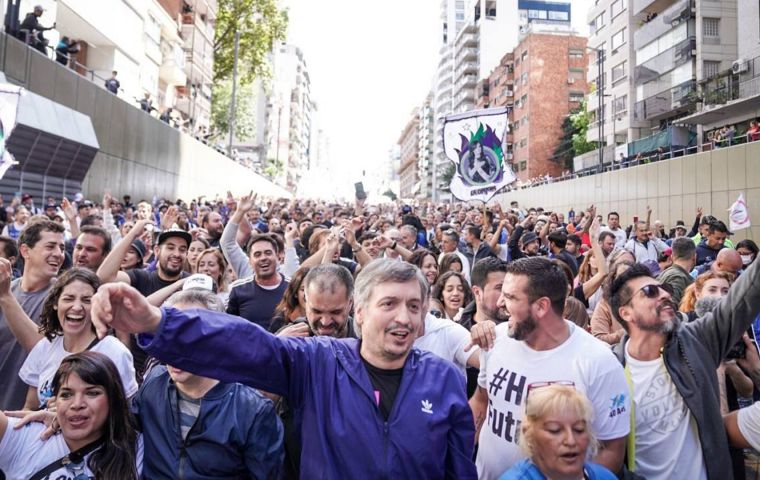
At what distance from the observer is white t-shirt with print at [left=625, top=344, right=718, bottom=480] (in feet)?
9.84

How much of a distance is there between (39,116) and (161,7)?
20252 mm

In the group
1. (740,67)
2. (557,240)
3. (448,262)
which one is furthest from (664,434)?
(740,67)

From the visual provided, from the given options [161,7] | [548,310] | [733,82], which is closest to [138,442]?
[548,310]

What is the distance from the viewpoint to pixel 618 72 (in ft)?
148

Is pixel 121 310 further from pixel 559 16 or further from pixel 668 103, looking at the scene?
pixel 559 16

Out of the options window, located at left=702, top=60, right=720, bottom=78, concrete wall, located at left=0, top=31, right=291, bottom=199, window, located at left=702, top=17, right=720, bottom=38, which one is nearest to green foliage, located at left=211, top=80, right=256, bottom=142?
concrete wall, located at left=0, top=31, right=291, bottom=199

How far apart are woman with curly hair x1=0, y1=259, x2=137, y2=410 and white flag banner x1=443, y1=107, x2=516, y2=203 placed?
29.6ft

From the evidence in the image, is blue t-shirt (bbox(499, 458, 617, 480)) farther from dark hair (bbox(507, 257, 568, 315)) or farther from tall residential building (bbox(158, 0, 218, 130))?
tall residential building (bbox(158, 0, 218, 130))

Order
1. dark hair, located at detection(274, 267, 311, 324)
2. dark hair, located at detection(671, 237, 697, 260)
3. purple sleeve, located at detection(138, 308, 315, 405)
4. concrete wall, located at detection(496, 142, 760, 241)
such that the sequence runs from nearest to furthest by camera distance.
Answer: purple sleeve, located at detection(138, 308, 315, 405)
dark hair, located at detection(274, 267, 311, 324)
dark hair, located at detection(671, 237, 697, 260)
concrete wall, located at detection(496, 142, 760, 241)

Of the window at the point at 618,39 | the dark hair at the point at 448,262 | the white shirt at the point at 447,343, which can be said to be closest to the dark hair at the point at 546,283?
the white shirt at the point at 447,343

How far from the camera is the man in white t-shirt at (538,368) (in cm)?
283

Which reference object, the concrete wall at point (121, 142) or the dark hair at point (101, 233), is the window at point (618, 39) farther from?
the dark hair at point (101, 233)

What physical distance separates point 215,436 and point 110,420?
1.67 feet

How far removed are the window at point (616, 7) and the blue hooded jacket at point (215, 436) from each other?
46.9 meters
